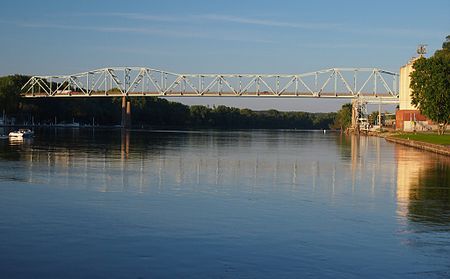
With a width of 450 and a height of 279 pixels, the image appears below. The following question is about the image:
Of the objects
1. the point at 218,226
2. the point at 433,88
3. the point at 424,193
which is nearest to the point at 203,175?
the point at 424,193

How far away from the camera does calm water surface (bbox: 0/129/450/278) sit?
48.5ft

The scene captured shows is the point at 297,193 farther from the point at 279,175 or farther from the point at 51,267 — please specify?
the point at 51,267

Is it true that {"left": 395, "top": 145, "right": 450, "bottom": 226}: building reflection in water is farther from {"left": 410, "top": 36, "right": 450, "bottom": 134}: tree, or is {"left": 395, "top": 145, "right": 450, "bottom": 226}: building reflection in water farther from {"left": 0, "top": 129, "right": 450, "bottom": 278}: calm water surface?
{"left": 410, "top": 36, "right": 450, "bottom": 134}: tree

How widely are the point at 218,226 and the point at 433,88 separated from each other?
78256 mm

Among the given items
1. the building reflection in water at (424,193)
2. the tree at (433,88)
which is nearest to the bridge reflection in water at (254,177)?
the building reflection in water at (424,193)

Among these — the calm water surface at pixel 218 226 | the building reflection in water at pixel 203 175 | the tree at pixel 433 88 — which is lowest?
the calm water surface at pixel 218 226

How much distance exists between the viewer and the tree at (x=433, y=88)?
92.4 metres

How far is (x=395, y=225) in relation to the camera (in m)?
20.6

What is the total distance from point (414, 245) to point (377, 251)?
1345mm

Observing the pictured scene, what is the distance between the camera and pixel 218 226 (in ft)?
64.7

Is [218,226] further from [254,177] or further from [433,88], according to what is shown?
[433,88]

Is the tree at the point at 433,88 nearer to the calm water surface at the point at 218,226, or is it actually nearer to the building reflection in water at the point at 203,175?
the building reflection in water at the point at 203,175

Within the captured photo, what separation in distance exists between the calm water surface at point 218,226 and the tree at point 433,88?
5940 centimetres

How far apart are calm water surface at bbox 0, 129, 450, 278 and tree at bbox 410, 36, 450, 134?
59402 millimetres
